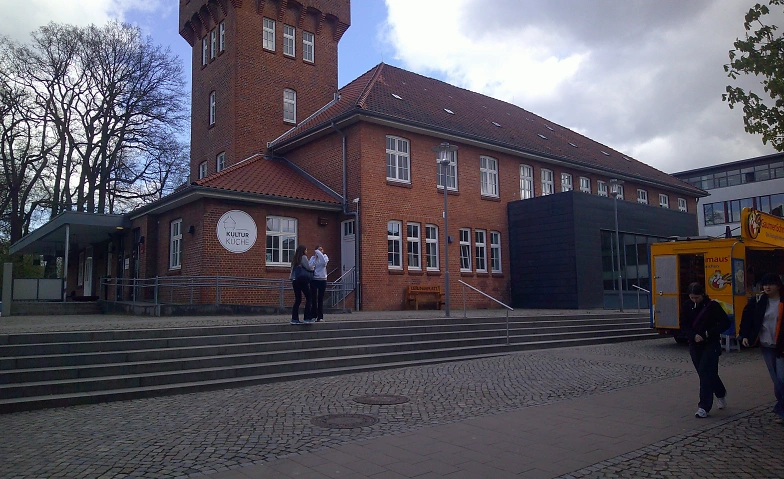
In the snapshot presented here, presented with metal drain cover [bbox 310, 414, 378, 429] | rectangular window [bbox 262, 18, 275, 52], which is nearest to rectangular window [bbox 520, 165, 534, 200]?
rectangular window [bbox 262, 18, 275, 52]

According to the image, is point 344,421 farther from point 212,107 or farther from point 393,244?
point 212,107

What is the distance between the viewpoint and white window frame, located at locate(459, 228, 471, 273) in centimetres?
2472

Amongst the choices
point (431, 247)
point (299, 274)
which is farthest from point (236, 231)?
point (431, 247)

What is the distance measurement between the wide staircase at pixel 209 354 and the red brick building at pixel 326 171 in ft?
23.3

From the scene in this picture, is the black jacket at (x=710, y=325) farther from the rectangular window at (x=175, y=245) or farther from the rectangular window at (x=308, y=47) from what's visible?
the rectangular window at (x=308, y=47)

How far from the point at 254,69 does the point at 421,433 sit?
22.8 meters

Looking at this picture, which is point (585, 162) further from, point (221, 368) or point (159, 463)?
point (159, 463)

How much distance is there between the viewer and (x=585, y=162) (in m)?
30.4

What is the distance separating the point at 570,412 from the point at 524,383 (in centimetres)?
237

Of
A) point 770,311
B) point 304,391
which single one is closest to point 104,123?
point 304,391

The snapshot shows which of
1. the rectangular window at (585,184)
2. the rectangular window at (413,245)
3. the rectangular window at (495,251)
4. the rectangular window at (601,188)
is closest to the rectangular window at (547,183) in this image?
the rectangular window at (585,184)

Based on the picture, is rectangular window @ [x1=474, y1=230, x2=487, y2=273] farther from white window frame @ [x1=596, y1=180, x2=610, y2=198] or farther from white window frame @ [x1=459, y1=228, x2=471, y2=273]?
white window frame @ [x1=596, y1=180, x2=610, y2=198]

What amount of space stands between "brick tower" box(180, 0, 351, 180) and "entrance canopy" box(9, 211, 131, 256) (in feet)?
17.0

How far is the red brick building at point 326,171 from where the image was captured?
20.8m
